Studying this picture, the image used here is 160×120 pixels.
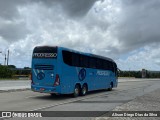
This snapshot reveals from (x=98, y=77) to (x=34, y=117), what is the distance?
1625 cm

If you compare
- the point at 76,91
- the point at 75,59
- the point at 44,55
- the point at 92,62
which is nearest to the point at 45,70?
the point at 44,55

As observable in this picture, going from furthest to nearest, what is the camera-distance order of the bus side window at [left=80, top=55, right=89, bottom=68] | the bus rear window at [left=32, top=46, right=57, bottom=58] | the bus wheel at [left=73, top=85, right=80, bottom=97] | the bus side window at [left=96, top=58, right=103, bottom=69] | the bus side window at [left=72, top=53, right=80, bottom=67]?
the bus side window at [left=96, top=58, right=103, bottom=69] → the bus side window at [left=80, top=55, right=89, bottom=68] → the bus wheel at [left=73, top=85, right=80, bottom=97] → the bus side window at [left=72, top=53, right=80, bottom=67] → the bus rear window at [left=32, top=46, right=57, bottom=58]

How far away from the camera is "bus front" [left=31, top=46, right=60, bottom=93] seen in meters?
20.4

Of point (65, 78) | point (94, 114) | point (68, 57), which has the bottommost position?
point (94, 114)

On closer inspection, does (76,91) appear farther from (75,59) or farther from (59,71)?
(59,71)

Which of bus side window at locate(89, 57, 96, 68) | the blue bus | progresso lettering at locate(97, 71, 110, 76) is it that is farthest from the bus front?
progresso lettering at locate(97, 71, 110, 76)

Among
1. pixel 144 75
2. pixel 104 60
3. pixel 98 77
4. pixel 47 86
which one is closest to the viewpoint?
pixel 47 86

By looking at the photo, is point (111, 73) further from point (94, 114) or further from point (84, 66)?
point (94, 114)

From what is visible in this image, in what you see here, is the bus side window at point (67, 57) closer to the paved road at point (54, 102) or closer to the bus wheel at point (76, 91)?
the bus wheel at point (76, 91)

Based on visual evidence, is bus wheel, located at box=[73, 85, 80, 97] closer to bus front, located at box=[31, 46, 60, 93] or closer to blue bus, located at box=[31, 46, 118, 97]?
blue bus, located at box=[31, 46, 118, 97]

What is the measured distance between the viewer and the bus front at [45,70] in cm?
2042

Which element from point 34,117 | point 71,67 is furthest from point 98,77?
point 34,117

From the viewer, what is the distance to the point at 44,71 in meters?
20.9

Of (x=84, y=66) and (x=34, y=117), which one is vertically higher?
(x=84, y=66)
